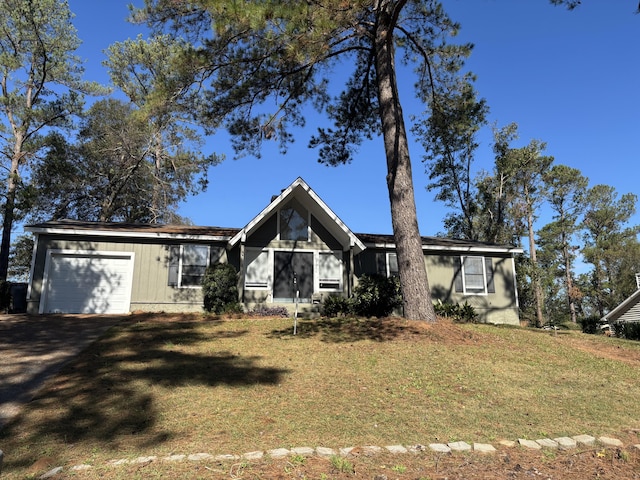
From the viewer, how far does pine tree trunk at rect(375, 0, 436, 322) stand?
10.9 metres

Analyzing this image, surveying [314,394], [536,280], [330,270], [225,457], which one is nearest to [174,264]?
[330,270]

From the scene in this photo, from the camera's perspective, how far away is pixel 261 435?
4.55 metres

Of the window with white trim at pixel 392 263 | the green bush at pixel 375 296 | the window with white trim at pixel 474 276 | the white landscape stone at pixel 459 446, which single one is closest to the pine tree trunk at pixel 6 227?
the green bush at pixel 375 296

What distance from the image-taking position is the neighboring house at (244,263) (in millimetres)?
14273

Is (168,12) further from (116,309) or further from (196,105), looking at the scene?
(116,309)

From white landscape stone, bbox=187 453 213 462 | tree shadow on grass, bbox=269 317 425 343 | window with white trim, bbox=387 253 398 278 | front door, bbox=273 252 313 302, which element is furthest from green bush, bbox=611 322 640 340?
white landscape stone, bbox=187 453 213 462

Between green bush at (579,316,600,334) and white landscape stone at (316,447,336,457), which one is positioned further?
green bush at (579,316,600,334)

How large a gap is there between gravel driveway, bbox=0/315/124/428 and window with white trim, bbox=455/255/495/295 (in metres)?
12.9

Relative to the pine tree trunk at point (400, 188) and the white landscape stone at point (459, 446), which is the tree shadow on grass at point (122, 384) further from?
the pine tree trunk at point (400, 188)

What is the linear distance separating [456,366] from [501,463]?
378 cm

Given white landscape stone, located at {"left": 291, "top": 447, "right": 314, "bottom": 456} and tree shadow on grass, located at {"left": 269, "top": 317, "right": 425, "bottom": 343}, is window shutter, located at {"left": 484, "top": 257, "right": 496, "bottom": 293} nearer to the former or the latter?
tree shadow on grass, located at {"left": 269, "top": 317, "right": 425, "bottom": 343}

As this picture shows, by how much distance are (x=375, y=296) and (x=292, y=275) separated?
11.4ft

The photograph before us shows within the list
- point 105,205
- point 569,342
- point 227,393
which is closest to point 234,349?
point 227,393

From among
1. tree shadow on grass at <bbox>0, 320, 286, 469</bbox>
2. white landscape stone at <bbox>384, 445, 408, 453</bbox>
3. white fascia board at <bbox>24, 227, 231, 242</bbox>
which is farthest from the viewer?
white fascia board at <bbox>24, 227, 231, 242</bbox>
